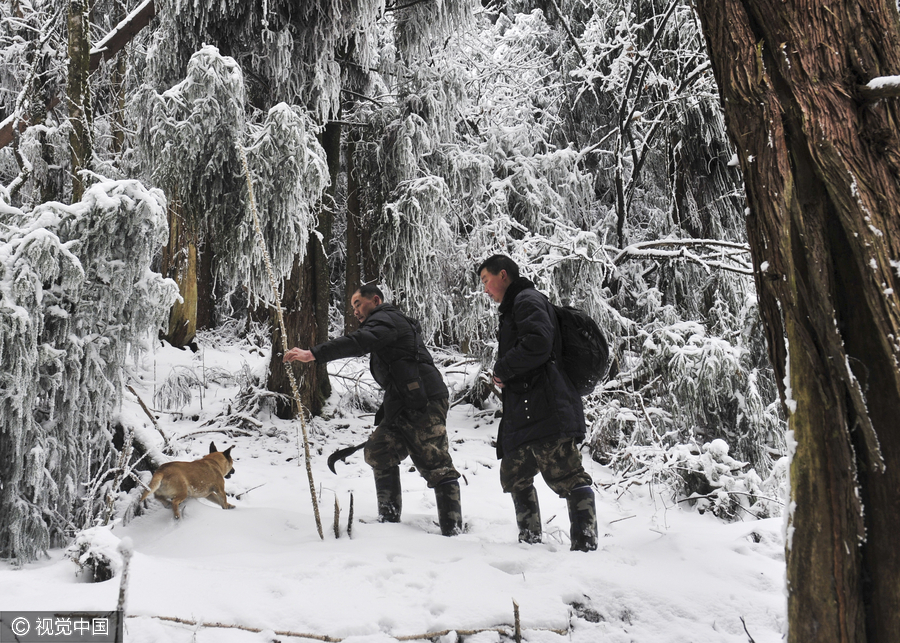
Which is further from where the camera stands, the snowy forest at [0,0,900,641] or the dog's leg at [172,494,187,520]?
the dog's leg at [172,494,187,520]

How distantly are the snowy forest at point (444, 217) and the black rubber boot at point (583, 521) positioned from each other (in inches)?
40.2

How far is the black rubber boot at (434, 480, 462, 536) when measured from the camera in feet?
11.8

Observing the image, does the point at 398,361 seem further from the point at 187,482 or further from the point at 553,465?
the point at 187,482

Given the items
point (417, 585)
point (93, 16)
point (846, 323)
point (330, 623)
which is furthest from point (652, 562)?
point (93, 16)

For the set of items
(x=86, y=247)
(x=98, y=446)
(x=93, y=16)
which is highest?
(x=93, y=16)

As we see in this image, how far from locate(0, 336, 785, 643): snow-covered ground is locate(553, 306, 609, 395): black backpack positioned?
91cm

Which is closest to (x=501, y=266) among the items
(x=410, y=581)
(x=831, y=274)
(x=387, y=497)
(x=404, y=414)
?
(x=404, y=414)

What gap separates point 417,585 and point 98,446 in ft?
6.99

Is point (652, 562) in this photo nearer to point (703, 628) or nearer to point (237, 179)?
point (703, 628)

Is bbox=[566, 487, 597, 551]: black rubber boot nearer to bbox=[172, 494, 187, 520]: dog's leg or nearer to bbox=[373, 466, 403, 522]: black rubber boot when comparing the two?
bbox=[373, 466, 403, 522]: black rubber boot

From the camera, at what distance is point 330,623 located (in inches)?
87.4

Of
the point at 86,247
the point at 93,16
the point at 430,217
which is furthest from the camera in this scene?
the point at 93,16

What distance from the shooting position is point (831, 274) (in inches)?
59.7

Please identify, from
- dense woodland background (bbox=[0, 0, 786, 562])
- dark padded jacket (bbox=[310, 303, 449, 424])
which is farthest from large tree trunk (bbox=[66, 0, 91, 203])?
dark padded jacket (bbox=[310, 303, 449, 424])
